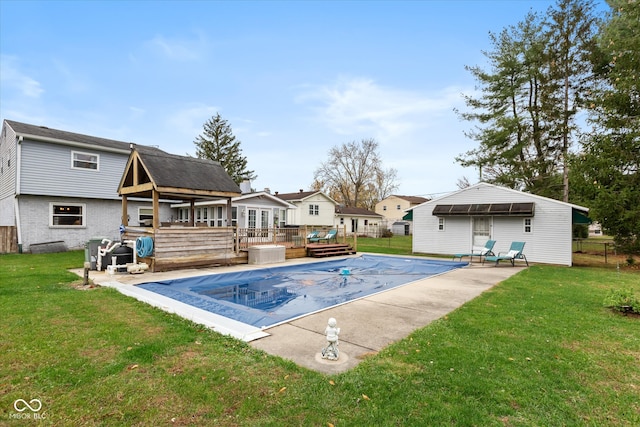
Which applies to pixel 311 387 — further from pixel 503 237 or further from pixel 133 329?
pixel 503 237

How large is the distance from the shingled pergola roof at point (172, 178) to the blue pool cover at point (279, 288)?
3034 millimetres

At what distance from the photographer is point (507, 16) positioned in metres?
20.2

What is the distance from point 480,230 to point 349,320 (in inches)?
559

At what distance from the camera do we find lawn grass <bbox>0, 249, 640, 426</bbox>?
99.7 inches

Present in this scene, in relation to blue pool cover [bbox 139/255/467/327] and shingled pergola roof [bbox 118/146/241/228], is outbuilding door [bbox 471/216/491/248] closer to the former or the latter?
blue pool cover [bbox 139/255/467/327]

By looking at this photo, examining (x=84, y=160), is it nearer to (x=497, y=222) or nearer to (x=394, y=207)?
(x=497, y=222)

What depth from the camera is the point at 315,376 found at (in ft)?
10.3

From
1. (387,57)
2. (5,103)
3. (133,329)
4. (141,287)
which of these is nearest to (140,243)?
(141,287)

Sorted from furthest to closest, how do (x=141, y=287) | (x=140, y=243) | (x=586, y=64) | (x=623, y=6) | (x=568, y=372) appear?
(x=586, y=64) < (x=623, y=6) < (x=140, y=243) < (x=141, y=287) < (x=568, y=372)

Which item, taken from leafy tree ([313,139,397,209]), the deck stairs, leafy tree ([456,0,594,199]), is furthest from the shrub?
leafy tree ([313,139,397,209])

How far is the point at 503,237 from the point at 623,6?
36.9 ft

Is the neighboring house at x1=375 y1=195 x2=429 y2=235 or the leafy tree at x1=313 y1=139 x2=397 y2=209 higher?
the leafy tree at x1=313 y1=139 x2=397 y2=209

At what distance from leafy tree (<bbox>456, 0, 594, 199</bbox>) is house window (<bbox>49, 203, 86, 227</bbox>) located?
79.4 feet

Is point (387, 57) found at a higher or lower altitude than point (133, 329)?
higher
